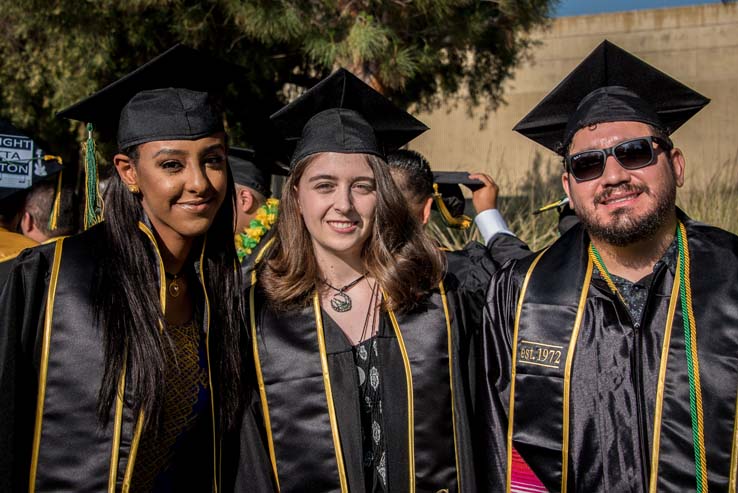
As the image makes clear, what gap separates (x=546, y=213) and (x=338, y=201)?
16.9 feet

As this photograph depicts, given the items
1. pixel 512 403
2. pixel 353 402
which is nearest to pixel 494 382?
pixel 512 403

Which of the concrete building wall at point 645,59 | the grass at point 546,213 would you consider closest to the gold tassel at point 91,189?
the grass at point 546,213

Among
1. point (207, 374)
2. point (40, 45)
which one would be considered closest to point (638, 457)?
point (207, 374)

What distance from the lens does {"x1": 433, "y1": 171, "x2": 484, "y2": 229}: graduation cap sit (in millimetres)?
4285

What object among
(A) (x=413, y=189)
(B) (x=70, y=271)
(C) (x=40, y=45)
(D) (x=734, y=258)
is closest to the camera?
(B) (x=70, y=271)

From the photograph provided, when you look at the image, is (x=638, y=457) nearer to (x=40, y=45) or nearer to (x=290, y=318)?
(x=290, y=318)

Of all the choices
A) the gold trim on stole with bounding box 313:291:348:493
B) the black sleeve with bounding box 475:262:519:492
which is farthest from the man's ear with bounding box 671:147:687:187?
the gold trim on stole with bounding box 313:291:348:493

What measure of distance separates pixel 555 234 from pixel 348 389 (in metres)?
4.75

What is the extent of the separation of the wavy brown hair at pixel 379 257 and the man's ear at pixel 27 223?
2.06 metres

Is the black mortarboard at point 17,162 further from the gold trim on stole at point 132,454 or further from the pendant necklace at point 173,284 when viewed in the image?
the gold trim on stole at point 132,454

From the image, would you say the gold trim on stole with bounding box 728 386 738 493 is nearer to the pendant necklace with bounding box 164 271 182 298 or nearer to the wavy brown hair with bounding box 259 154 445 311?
the wavy brown hair with bounding box 259 154 445 311

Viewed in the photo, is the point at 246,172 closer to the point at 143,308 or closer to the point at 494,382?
the point at 143,308

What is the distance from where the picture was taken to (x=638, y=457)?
2162mm

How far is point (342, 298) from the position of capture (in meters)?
2.61
